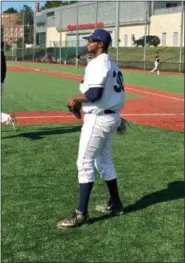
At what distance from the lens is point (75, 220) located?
475 cm

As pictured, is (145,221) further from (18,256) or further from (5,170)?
(5,170)

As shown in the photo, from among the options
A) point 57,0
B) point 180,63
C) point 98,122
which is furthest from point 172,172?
point 57,0

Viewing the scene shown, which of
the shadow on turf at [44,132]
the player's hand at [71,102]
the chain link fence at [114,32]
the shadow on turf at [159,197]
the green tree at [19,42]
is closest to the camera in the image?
the player's hand at [71,102]

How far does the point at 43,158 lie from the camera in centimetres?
786

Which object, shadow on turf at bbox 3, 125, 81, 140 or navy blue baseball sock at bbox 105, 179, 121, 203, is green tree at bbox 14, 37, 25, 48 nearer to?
shadow on turf at bbox 3, 125, 81, 140

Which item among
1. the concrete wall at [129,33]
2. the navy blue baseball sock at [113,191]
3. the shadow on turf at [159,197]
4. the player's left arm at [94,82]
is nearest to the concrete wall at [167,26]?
the concrete wall at [129,33]

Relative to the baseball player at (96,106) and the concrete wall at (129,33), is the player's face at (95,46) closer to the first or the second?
the baseball player at (96,106)

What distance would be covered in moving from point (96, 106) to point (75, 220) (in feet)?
3.91

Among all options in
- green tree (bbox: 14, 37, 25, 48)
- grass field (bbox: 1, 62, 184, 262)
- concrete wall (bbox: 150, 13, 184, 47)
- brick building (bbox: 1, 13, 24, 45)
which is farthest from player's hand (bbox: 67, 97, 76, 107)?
brick building (bbox: 1, 13, 24, 45)

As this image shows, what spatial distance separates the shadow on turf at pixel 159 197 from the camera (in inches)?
210

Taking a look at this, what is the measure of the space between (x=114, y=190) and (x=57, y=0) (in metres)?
123

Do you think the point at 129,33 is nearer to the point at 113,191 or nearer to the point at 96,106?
the point at 113,191

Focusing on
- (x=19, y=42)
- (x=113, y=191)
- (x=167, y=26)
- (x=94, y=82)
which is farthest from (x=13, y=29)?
(x=94, y=82)

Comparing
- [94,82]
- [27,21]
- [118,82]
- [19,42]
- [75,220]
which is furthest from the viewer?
[19,42]
